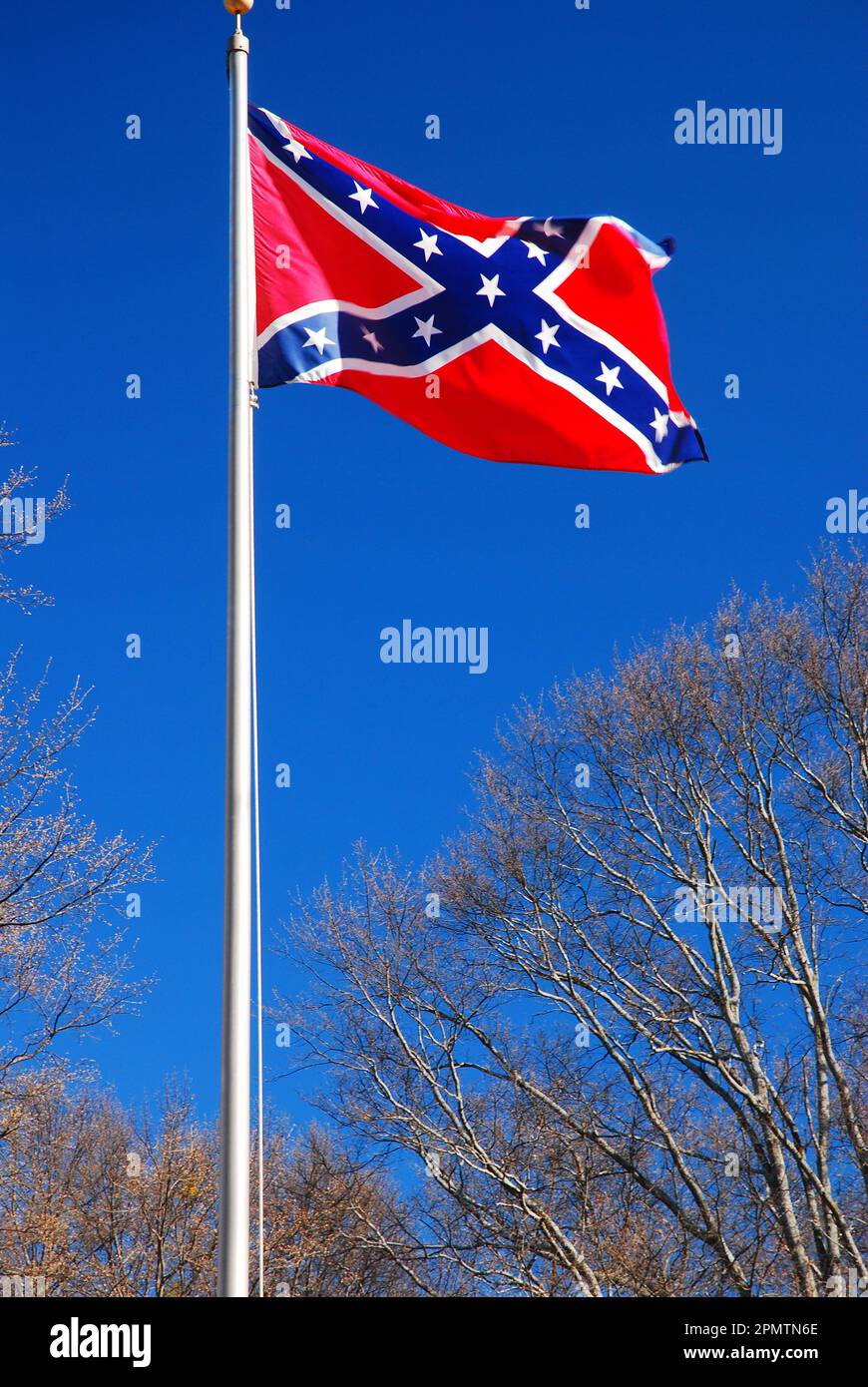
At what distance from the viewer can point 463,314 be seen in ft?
31.1

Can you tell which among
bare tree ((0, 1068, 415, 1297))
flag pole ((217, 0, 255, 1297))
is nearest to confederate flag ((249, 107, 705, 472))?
flag pole ((217, 0, 255, 1297))

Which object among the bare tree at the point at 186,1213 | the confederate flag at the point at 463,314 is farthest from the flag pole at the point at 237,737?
the bare tree at the point at 186,1213

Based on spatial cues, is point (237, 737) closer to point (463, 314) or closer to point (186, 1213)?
point (463, 314)

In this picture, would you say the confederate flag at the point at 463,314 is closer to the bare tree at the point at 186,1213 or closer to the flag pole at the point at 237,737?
the flag pole at the point at 237,737

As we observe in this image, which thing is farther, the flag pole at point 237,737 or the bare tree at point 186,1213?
the bare tree at point 186,1213

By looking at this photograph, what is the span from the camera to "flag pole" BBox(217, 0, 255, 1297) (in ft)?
21.1

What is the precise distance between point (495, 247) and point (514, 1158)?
1640 centimetres

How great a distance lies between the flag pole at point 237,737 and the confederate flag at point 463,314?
2.23 ft

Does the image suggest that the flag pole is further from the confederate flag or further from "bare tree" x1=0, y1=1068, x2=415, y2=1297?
"bare tree" x1=0, y1=1068, x2=415, y2=1297

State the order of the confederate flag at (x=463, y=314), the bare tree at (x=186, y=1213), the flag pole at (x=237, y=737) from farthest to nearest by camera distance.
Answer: the bare tree at (x=186, y=1213) < the confederate flag at (x=463, y=314) < the flag pole at (x=237, y=737)

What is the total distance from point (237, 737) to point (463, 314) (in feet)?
12.2

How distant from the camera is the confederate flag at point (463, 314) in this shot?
8.96m
